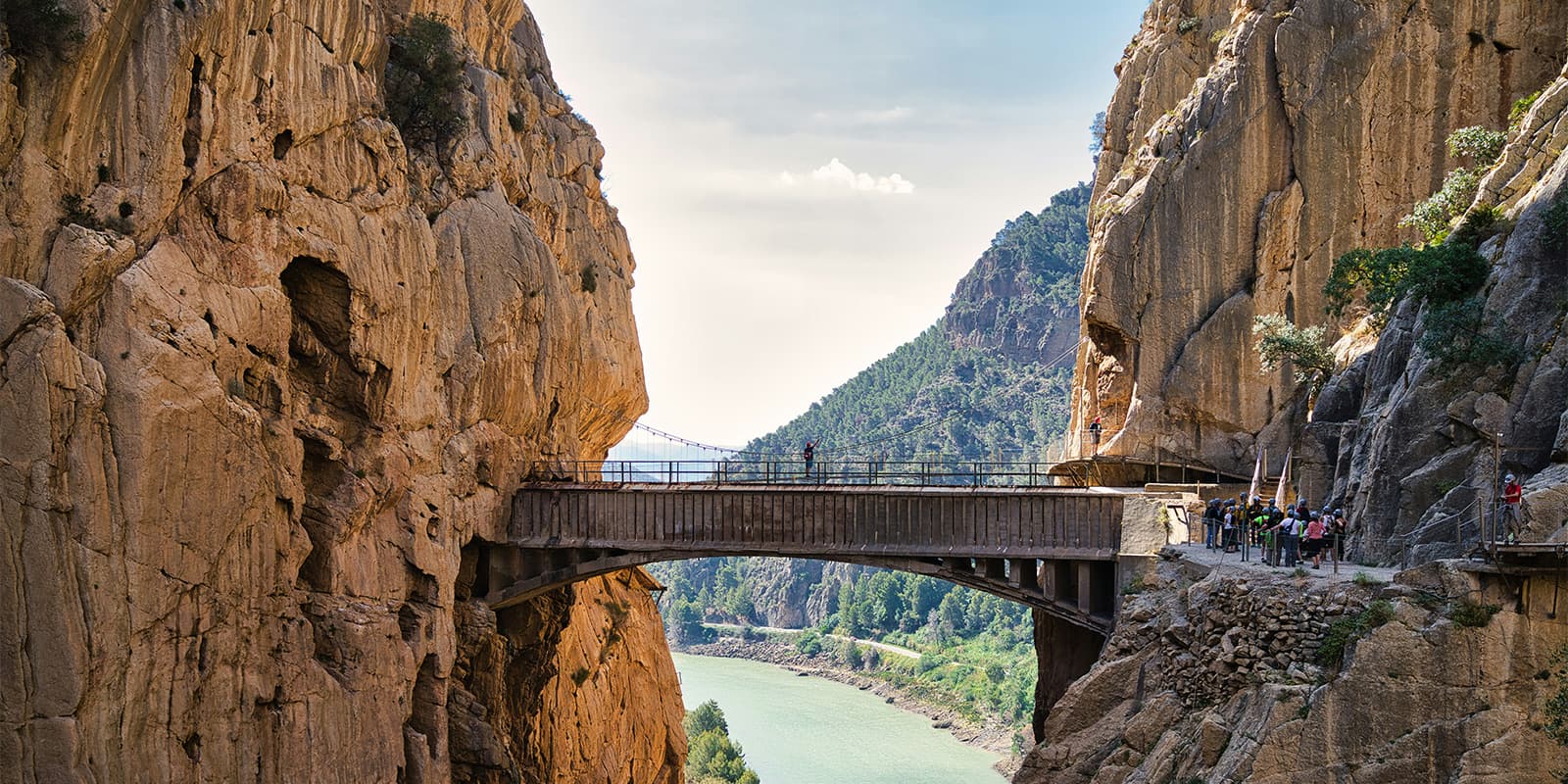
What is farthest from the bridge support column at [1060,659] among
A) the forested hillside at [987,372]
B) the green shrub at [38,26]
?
the forested hillside at [987,372]

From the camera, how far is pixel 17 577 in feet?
69.2

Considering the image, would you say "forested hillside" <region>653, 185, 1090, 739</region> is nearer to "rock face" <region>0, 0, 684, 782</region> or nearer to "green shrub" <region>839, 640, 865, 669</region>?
"green shrub" <region>839, 640, 865, 669</region>

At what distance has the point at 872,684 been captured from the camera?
11131 centimetres

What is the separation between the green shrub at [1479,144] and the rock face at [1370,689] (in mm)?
16590

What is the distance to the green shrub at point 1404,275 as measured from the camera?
25.3 meters

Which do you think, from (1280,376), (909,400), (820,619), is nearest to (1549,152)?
(1280,376)

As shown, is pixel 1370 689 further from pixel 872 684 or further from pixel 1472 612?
pixel 872 684

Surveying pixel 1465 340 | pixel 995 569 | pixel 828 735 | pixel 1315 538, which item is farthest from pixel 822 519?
pixel 828 735

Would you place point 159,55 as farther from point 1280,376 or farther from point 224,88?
point 1280,376

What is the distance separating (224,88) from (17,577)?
9.47 metres

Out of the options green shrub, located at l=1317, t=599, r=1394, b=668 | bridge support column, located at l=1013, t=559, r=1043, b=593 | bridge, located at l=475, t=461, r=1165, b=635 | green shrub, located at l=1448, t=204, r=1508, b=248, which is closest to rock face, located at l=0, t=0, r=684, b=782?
bridge, located at l=475, t=461, r=1165, b=635

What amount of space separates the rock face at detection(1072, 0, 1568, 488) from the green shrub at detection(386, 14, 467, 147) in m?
19.9

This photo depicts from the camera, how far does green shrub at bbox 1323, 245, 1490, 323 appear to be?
25266 mm

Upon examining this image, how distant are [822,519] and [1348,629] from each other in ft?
52.1
